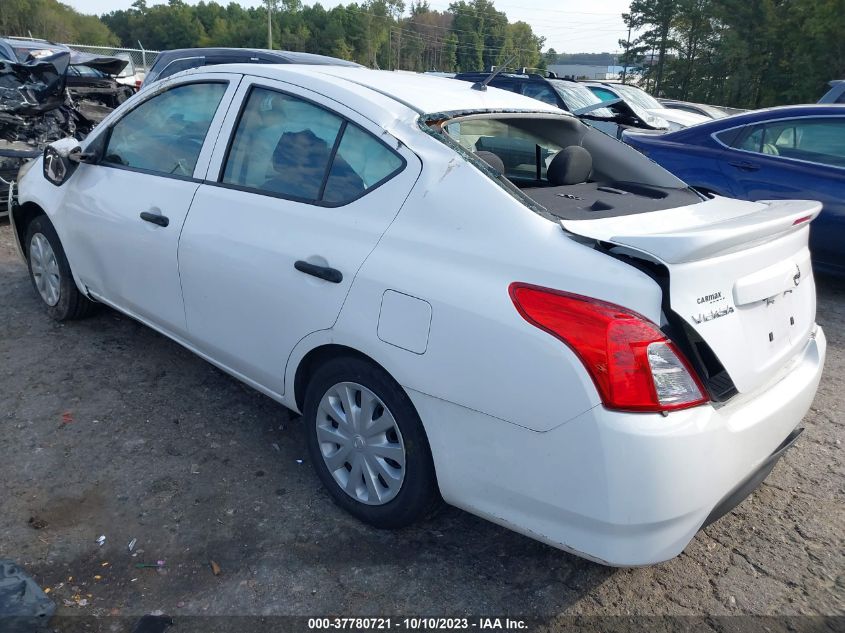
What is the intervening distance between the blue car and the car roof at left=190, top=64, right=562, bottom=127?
9.42 feet

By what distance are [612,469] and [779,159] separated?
478 centimetres

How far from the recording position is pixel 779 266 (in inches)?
92.7

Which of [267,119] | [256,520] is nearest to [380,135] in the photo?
[267,119]

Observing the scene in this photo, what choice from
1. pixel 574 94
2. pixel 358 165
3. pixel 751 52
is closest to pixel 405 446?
pixel 358 165

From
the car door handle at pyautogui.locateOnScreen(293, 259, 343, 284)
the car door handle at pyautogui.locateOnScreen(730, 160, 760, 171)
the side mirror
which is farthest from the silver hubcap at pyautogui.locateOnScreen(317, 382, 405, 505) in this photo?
the car door handle at pyautogui.locateOnScreen(730, 160, 760, 171)

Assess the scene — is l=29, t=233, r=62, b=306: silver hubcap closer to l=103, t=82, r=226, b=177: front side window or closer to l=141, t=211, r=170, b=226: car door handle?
l=103, t=82, r=226, b=177: front side window

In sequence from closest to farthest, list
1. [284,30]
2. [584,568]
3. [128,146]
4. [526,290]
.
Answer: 1. [526,290]
2. [584,568]
3. [128,146]
4. [284,30]

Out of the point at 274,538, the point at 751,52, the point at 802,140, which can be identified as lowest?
the point at 274,538

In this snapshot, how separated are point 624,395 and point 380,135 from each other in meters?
1.32

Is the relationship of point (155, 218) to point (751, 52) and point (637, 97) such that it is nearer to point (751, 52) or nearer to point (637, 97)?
point (637, 97)

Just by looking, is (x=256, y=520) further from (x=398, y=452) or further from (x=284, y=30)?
(x=284, y=30)

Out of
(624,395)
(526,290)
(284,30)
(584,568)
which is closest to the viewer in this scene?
(624,395)

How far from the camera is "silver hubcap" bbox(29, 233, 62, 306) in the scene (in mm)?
4285

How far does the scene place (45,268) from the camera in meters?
4.37
